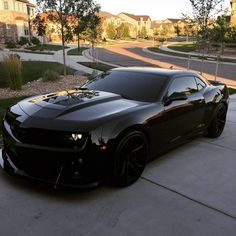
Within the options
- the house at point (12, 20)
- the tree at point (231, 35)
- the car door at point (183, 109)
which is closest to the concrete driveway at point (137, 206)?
the car door at point (183, 109)

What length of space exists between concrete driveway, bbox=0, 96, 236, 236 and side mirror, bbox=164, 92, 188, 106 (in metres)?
0.97

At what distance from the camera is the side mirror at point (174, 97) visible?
4.62 m

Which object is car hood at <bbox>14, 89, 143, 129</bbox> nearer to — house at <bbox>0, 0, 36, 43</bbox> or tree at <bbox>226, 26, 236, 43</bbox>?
tree at <bbox>226, 26, 236, 43</bbox>

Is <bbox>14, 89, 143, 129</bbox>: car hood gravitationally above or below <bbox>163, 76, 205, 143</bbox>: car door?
above

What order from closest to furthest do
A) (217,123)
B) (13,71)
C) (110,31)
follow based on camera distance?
(217,123), (13,71), (110,31)

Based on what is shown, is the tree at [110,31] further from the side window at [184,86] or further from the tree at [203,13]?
the side window at [184,86]

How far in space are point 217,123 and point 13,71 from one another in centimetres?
630

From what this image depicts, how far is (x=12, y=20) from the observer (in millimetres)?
44062

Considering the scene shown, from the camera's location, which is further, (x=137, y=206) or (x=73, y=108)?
(x=73, y=108)

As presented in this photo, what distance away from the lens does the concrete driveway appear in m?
3.12

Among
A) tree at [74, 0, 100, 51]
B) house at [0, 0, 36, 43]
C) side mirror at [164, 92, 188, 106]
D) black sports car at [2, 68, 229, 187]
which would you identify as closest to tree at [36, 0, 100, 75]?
tree at [74, 0, 100, 51]

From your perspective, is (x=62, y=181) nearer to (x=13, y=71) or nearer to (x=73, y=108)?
(x=73, y=108)

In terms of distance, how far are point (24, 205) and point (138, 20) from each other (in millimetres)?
114096

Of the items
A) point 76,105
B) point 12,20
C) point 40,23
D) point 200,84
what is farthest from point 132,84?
point 12,20
